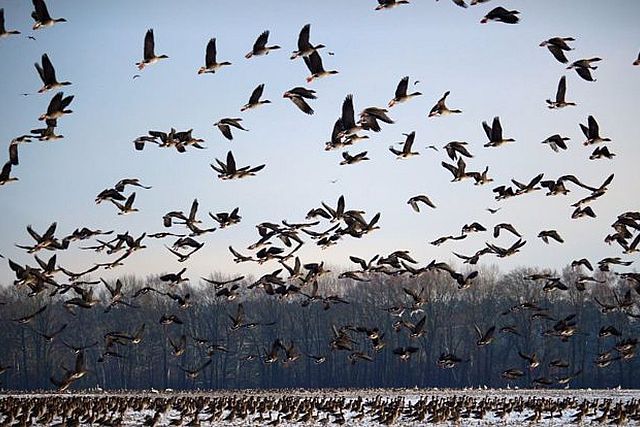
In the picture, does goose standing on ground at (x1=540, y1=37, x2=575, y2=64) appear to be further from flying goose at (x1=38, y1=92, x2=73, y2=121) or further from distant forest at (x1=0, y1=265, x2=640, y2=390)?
distant forest at (x1=0, y1=265, x2=640, y2=390)

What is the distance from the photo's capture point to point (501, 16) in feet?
64.2

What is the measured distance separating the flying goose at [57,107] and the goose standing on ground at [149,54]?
2.05 meters

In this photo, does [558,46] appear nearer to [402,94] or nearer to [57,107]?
[402,94]

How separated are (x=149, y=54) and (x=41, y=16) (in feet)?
9.85

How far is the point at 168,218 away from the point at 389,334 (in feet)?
217

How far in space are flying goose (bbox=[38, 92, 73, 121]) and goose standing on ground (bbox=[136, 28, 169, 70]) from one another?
2.05 meters

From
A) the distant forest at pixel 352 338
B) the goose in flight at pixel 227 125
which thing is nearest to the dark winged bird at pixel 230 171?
the goose in flight at pixel 227 125

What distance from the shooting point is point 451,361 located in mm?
26156

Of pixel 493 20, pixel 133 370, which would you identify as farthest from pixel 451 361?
pixel 133 370

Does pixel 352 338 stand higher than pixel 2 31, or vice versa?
pixel 2 31

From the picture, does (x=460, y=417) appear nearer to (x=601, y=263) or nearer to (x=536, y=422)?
(x=536, y=422)

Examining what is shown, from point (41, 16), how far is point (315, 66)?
6.43m

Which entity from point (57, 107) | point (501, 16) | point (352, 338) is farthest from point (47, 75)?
point (352, 338)

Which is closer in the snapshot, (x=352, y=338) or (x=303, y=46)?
(x=303, y=46)
